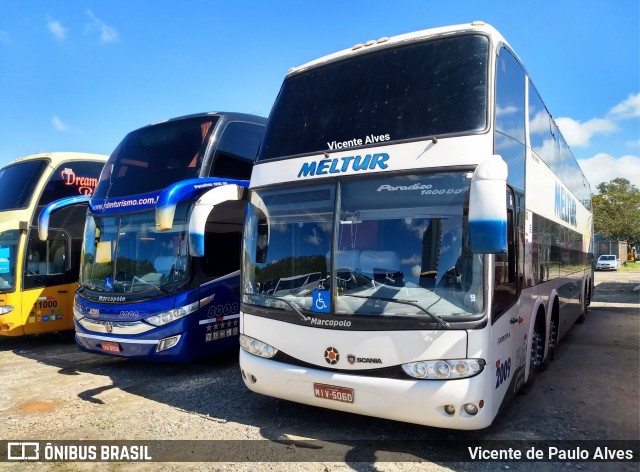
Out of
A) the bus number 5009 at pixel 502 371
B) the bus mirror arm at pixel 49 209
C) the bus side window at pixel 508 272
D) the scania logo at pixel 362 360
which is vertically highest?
the bus mirror arm at pixel 49 209

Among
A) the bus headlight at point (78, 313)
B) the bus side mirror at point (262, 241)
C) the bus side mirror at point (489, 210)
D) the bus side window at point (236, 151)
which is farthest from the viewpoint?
the bus side window at point (236, 151)

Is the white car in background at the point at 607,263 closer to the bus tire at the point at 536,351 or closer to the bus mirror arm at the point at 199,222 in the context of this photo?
the bus tire at the point at 536,351

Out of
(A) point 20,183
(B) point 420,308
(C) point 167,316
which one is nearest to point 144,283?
(C) point 167,316

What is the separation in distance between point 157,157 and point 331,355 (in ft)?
16.9

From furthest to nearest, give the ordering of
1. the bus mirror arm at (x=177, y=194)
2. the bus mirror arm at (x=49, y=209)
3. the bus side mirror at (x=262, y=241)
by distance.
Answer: the bus mirror arm at (x=49, y=209), the bus mirror arm at (x=177, y=194), the bus side mirror at (x=262, y=241)

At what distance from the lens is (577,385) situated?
668cm

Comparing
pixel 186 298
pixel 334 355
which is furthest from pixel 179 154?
pixel 334 355

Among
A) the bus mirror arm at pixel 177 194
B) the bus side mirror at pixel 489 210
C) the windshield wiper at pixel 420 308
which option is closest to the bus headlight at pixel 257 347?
the windshield wiper at pixel 420 308

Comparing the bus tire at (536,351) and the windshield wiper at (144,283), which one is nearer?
the bus tire at (536,351)

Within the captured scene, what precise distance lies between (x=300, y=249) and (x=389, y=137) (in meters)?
1.47

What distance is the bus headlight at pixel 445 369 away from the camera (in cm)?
409

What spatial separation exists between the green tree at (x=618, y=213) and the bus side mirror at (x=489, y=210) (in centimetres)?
5627

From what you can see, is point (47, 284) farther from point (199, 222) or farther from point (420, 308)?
point (420, 308)

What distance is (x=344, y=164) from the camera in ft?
16.2
